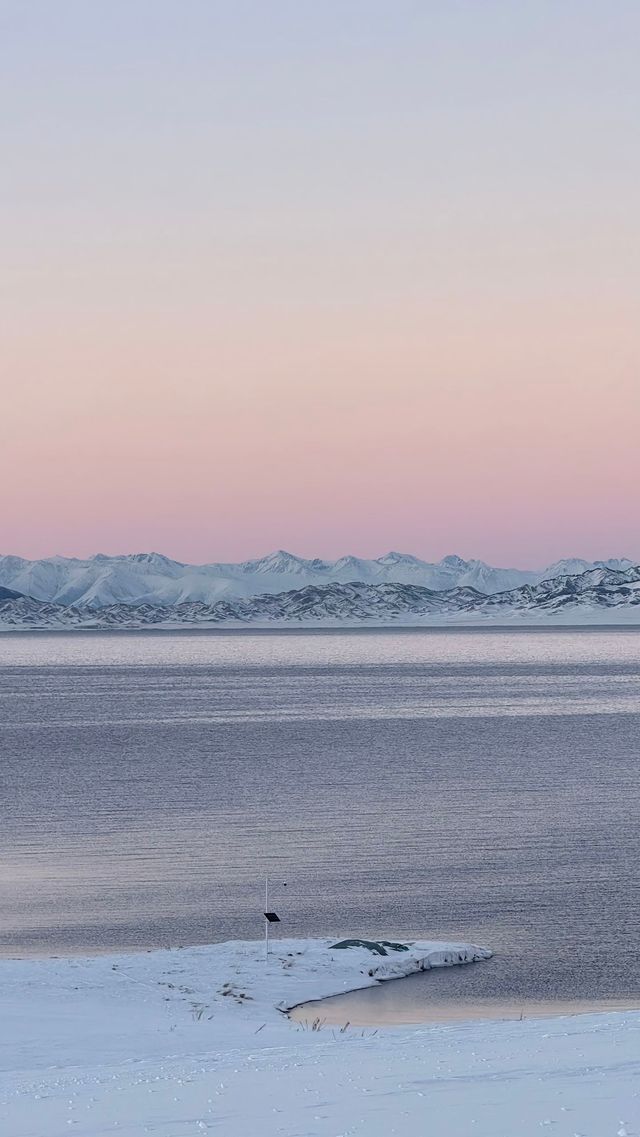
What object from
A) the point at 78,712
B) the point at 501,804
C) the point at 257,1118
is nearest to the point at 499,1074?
the point at 257,1118

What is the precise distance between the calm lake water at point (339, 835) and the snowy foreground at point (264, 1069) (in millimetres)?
4013

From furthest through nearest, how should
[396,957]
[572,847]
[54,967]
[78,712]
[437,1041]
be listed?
[78,712] < [572,847] < [396,957] < [54,967] < [437,1041]

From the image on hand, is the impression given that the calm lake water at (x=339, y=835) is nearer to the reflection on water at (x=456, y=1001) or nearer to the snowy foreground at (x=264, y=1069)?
the reflection on water at (x=456, y=1001)

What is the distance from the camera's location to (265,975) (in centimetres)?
2059

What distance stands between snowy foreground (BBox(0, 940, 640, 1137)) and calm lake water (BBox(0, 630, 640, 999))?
4.01 metres

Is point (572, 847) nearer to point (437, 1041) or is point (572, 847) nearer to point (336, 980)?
point (336, 980)

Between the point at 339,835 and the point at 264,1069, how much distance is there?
2535cm

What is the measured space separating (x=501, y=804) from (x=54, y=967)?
27.1 metres

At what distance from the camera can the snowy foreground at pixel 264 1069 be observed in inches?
391

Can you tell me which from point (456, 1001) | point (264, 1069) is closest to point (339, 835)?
point (456, 1001)

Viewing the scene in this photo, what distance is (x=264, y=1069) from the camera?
12.1m

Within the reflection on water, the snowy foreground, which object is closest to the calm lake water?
the reflection on water

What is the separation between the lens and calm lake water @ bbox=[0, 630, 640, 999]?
2394 centimetres

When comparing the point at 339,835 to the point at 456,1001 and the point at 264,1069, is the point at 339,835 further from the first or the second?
the point at 264,1069
